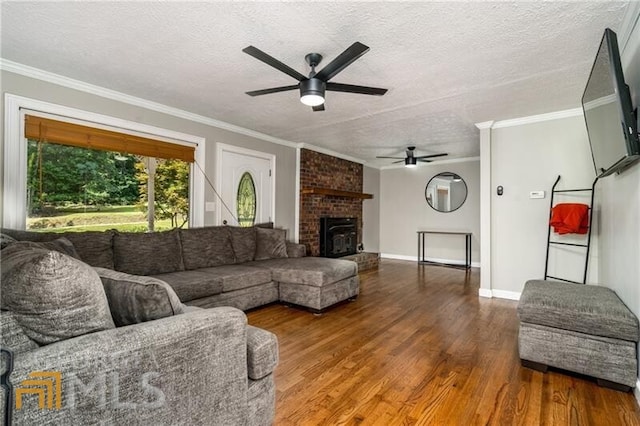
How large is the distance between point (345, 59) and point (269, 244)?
2.75 meters

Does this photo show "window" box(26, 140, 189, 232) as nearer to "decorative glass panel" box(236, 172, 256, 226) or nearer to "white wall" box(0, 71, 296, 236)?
"white wall" box(0, 71, 296, 236)

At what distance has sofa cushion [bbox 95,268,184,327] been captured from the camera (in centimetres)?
119

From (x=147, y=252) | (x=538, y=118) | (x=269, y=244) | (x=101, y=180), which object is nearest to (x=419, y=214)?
(x=538, y=118)

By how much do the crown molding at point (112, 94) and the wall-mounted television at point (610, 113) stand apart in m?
3.80

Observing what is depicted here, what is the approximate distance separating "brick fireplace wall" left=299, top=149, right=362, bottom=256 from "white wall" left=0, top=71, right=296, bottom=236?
8.3 inches

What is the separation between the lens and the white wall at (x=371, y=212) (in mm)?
7159

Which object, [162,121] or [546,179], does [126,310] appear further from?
[546,179]

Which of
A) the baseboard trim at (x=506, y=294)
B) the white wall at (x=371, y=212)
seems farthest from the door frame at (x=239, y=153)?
the baseboard trim at (x=506, y=294)

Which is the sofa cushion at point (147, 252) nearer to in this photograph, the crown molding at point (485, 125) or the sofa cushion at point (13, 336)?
the sofa cushion at point (13, 336)

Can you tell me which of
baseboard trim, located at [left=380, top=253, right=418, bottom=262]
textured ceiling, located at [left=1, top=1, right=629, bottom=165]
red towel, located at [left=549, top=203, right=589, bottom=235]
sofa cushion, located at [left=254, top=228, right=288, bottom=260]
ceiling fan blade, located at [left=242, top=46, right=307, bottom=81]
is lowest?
baseboard trim, located at [left=380, top=253, right=418, bottom=262]

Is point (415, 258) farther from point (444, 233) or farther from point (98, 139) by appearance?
point (98, 139)

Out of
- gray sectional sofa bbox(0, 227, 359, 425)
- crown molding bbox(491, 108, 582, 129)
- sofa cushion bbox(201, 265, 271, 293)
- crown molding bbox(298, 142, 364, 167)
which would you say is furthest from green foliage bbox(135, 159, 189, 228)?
crown molding bbox(491, 108, 582, 129)

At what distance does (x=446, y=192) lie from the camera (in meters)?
6.75

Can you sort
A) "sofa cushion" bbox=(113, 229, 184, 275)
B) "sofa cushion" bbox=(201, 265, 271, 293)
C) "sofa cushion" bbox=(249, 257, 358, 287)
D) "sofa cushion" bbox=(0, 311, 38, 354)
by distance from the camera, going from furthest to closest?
"sofa cushion" bbox=(249, 257, 358, 287)
"sofa cushion" bbox=(201, 265, 271, 293)
"sofa cushion" bbox=(113, 229, 184, 275)
"sofa cushion" bbox=(0, 311, 38, 354)
